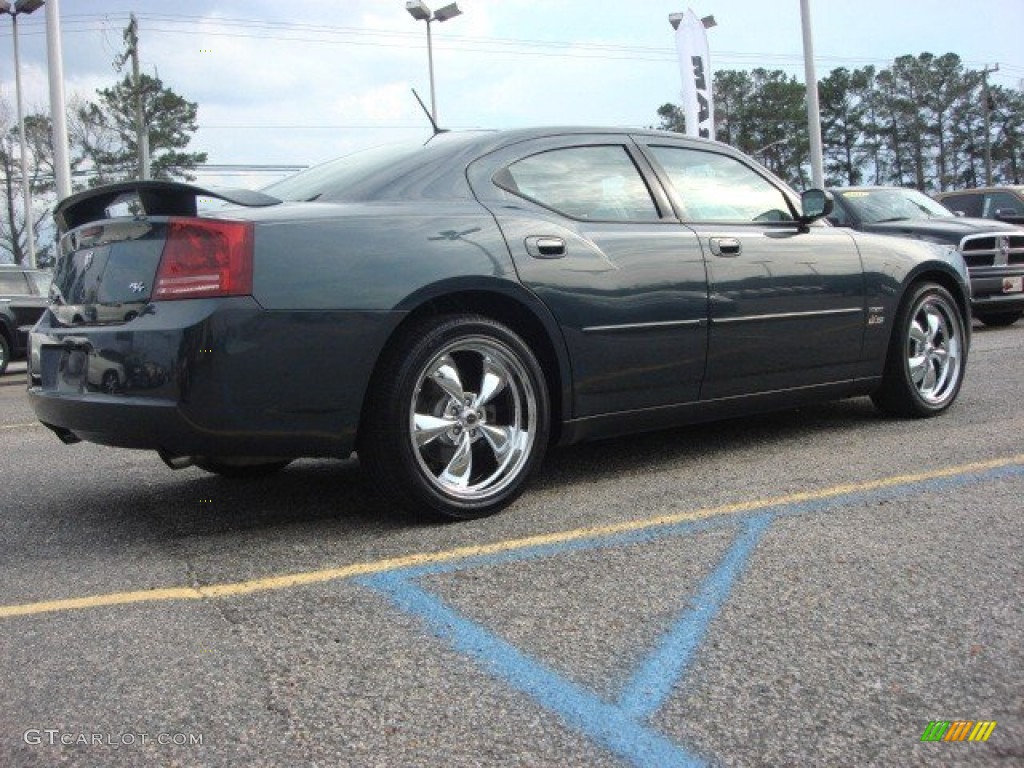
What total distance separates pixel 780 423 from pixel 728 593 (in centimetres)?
290

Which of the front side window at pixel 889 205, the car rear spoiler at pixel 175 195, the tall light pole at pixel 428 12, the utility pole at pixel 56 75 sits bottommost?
the car rear spoiler at pixel 175 195

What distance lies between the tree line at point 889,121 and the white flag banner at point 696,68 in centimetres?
5541

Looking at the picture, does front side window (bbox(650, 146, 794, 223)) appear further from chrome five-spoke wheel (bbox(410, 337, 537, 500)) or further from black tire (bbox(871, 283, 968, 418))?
chrome five-spoke wheel (bbox(410, 337, 537, 500))

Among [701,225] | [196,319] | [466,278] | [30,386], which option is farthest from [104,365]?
[701,225]

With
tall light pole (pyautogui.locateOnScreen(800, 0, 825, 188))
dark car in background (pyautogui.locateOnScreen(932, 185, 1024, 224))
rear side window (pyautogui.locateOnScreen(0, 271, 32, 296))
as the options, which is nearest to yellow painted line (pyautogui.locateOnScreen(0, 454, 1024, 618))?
dark car in background (pyautogui.locateOnScreen(932, 185, 1024, 224))

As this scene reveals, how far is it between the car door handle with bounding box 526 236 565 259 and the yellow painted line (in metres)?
1.06

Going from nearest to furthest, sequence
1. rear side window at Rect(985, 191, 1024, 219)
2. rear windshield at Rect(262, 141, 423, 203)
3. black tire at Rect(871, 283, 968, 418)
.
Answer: rear windshield at Rect(262, 141, 423, 203) → black tire at Rect(871, 283, 968, 418) → rear side window at Rect(985, 191, 1024, 219)

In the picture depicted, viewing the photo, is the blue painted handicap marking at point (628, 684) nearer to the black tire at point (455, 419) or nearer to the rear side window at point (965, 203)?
the black tire at point (455, 419)

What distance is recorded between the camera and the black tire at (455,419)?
11.4 feet

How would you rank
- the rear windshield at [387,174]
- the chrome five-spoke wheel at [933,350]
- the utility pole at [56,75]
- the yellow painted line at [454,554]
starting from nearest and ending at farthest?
the yellow painted line at [454,554], the rear windshield at [387,174], the chrome five-spoke wheel at [933,350], the utility pole at [56,75]

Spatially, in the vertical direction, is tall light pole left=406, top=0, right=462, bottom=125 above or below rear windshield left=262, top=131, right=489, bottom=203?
above

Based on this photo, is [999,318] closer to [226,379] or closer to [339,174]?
[339,174]

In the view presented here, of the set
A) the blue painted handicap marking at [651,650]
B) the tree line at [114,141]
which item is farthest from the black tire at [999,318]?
the tree line at [114,141]

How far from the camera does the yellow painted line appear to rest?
286 centimetres
